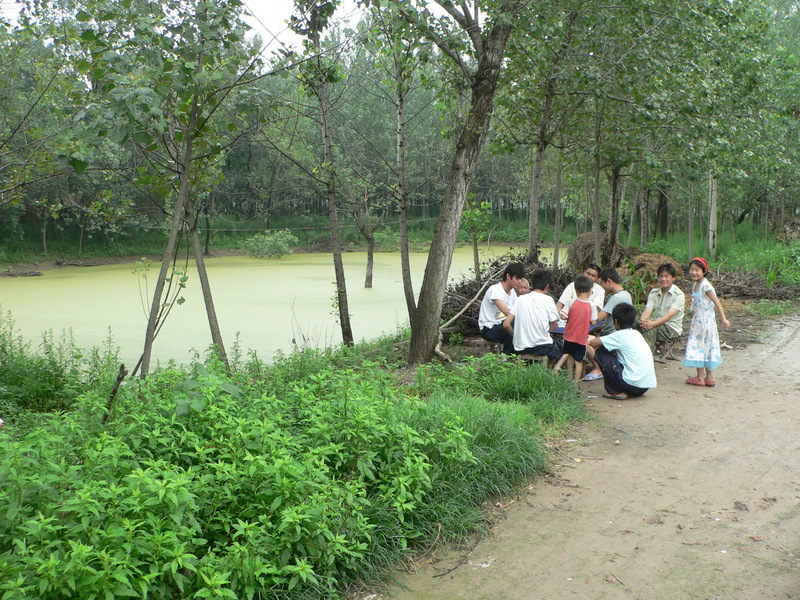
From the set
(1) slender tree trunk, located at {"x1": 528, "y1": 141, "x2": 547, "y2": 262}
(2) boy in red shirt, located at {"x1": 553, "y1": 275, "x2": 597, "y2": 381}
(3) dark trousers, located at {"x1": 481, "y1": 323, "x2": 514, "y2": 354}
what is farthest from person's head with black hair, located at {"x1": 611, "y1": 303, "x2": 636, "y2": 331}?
(1) slender tree trunk, located at {"x1": 528, "y1": 141, "x2": 547, "y2": 262}

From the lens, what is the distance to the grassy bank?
2.69 metres

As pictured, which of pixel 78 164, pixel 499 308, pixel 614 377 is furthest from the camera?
pixel 499 308

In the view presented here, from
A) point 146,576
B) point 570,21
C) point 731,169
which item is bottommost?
point 146,576

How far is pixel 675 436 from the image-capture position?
17.4ft

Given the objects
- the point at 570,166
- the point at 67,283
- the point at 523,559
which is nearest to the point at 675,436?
the point at 523,559

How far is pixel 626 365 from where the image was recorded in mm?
6309

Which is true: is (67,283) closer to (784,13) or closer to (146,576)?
(146,576)

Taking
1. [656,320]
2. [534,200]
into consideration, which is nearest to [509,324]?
[656,320]

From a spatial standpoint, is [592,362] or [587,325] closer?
[587,325]

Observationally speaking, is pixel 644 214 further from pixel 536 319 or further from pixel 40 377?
pixel 40 377

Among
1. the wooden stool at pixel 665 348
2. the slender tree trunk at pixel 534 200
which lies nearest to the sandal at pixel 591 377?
the wooden stool at pixel 665 348

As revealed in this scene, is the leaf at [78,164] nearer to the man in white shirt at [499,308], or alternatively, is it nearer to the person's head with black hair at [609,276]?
the man in white shirt at [499,308]

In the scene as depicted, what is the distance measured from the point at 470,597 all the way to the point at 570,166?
12.2 metres

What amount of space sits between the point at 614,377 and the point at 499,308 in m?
1.46
